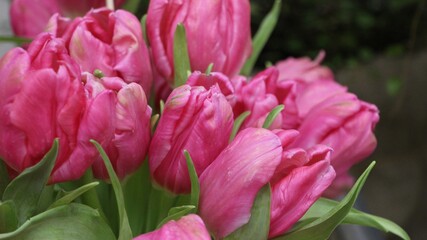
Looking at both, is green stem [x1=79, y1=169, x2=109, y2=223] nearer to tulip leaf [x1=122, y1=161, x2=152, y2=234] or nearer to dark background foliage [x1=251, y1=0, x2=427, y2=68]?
tulip leaf [x1=122, y1=161, x2=152, y2=234]

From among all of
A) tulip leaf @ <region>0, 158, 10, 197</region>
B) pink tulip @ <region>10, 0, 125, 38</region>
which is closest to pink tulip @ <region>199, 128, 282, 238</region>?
tulip leaf @ <region>0, 158, 10, 197</region>

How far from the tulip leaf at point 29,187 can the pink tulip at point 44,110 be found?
1cm

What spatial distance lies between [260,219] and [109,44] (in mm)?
138

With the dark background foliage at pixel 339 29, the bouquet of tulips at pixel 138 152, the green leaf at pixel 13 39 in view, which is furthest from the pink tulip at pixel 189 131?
the dark background foliage at pixel 339 29

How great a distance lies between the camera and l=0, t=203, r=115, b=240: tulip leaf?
0.36 m

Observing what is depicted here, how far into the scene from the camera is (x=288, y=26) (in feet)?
8.92

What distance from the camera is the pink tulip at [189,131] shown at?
0.39 m

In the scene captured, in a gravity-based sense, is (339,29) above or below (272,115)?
below

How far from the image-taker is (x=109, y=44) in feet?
1.50

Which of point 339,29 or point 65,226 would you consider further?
point 339,29

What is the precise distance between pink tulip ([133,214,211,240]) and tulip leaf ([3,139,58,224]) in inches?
2.3

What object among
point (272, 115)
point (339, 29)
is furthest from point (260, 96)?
point (339, 29)

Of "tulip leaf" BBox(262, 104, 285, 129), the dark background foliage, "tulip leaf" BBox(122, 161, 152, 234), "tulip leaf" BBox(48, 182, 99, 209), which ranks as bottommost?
the dark background foliage

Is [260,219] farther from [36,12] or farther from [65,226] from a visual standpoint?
[36,12]
